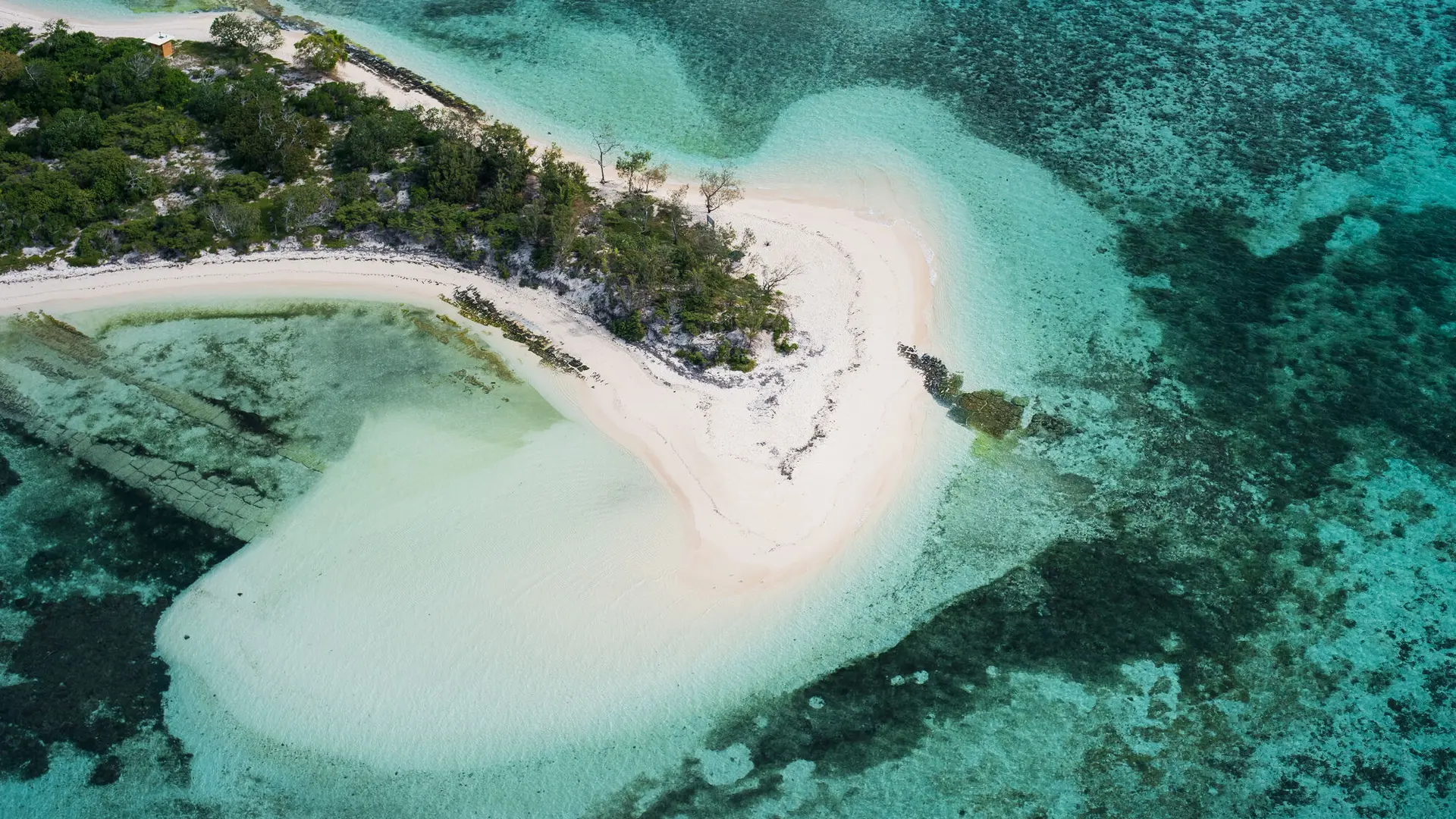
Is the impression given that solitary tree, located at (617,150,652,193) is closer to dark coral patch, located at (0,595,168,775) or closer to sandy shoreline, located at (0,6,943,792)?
sandy shoreline, located at (0,6,943,792)

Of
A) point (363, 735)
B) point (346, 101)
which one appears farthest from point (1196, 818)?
point (346, 101)

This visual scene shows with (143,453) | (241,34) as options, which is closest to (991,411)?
(143,453)

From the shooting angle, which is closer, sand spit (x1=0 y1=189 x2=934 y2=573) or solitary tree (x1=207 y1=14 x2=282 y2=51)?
sand spit (x1=0 y1=189 x2=934 y2=573)

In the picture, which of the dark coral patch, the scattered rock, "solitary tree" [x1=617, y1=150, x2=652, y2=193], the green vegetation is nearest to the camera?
the dark coral patch

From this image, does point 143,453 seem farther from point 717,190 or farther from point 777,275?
point 717,190

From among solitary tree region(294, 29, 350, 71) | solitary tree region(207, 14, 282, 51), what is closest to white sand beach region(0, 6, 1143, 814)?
solitary tree region(294, 29, 350, 71)

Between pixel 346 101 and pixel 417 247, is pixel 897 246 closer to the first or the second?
pixel 417 247

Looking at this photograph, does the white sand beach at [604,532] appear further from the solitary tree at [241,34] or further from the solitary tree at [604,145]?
the solitary tree at [241,34]
